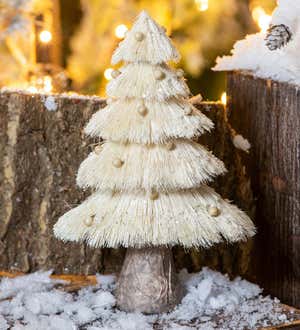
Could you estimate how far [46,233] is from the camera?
9.73ft

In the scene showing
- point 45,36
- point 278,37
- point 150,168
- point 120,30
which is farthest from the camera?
point 45,36

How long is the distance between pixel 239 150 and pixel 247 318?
68cm

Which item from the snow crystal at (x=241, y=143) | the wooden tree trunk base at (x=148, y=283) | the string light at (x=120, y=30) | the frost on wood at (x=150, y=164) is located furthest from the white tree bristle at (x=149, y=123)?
the string light at (x=120, y=30)

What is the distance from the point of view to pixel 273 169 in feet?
9.39

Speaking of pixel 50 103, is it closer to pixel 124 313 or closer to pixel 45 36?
pixel 124 313

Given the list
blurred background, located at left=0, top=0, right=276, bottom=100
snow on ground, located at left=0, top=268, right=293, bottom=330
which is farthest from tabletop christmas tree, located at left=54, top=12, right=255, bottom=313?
blurred background, located at left=0, top=0, right=276, bottom=100

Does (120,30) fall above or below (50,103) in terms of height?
above

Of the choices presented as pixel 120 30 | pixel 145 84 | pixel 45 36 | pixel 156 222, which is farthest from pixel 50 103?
pixel 45 36

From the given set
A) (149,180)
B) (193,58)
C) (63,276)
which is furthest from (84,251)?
(193,58)

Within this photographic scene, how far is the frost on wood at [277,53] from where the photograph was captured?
2727mm

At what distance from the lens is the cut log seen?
9.47 feet

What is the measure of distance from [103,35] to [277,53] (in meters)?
2.06

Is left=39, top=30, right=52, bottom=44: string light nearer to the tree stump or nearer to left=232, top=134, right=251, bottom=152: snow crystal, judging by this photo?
the tree stump

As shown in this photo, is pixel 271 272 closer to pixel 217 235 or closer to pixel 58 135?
pixel 217 235
